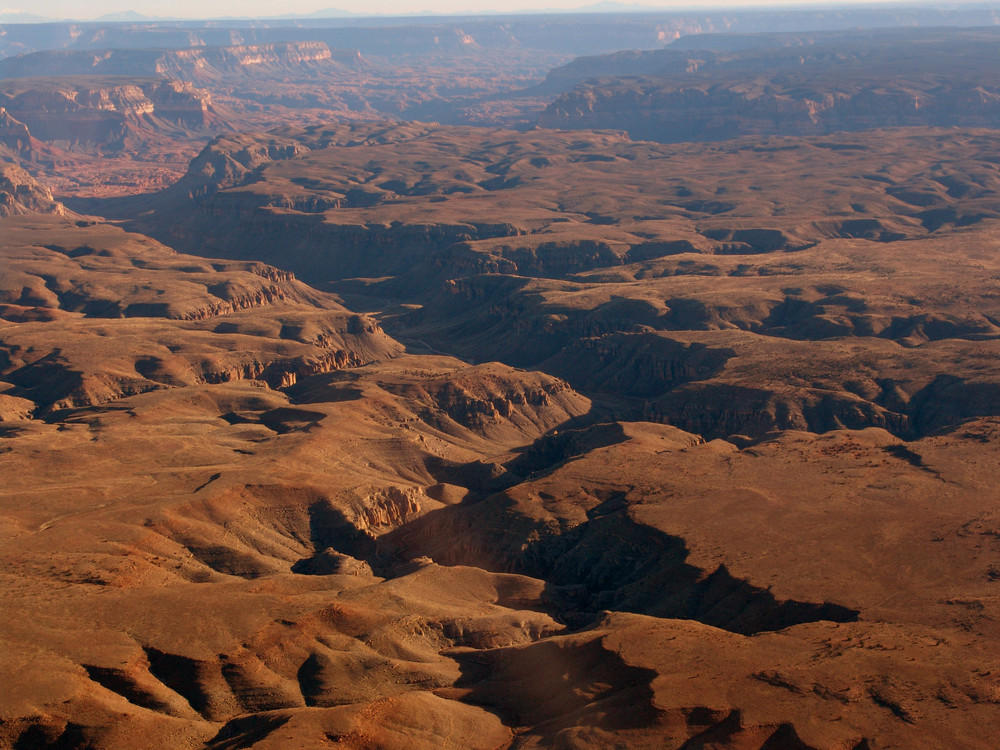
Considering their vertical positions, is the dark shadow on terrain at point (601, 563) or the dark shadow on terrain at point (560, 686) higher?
the dark shadow on terrain at point (560, 686)

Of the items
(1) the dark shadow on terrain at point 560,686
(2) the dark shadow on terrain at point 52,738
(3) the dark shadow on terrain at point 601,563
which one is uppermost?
(2) the dark shadow on terrain at point 52,738

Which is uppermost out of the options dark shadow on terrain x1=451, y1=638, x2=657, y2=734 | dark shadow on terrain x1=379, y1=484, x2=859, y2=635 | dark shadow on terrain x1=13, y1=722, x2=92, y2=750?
dark shadow on terrain x1=13, y1=722, x2=92, y2=750

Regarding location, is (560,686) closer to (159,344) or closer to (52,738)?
(52,738)

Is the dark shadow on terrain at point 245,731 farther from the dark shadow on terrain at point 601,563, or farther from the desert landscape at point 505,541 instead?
the dark shadow on terrain at point 601,563

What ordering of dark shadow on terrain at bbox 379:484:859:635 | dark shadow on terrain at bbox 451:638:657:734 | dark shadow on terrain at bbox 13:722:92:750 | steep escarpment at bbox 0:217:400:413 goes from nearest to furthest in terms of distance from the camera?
dark shadow on terrain at bbox 13:722:92:750
dark shadow on terrain at bbox 451:638:657:734
dark shadow on terrain at bbox 379:484:859:635
steep escarpment at bbox 0:217:400:413

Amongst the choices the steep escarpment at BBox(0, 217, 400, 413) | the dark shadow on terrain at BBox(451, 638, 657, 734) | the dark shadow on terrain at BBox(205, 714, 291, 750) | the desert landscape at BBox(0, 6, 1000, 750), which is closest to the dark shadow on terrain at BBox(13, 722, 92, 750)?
the desert landscape at BBox(0, 6, 1000, 750)

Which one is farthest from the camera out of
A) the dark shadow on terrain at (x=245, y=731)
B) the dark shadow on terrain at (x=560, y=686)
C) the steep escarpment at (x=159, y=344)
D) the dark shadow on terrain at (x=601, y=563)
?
the steep escarpment at (x=159, y=344)

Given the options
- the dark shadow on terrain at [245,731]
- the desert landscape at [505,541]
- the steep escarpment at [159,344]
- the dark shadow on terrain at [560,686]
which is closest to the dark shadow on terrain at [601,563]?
the desert landscape at [505,541]

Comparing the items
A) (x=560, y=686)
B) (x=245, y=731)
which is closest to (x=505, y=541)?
(x=560, y=686)

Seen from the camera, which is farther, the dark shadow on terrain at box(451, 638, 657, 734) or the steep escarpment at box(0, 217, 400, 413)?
the steep escarpment at box(0, 217, 400, 413)

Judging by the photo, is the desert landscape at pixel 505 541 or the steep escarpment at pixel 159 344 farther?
the steep escarpment at pixel 159 344

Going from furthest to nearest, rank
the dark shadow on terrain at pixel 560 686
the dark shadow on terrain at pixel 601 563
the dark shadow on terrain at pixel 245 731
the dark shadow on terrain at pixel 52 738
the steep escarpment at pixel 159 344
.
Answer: the steep escarpment at pixel 159 344, the dark shadow on terrain at pixel 601 563, the dark shadow on terrain at pixel 560 686, the dark shadow on terrain at pixel 245 731, the dark shadow on terrain at pixel 52 738

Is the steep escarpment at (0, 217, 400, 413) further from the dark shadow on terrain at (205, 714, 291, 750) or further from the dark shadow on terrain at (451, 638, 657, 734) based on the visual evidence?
the dark shadow on terrain at (451, 638, 657, 734)

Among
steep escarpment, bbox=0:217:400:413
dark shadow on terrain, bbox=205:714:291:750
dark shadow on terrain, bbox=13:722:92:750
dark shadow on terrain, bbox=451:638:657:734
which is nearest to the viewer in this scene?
dark shadow on terrain, bbox=13:722:92:750
